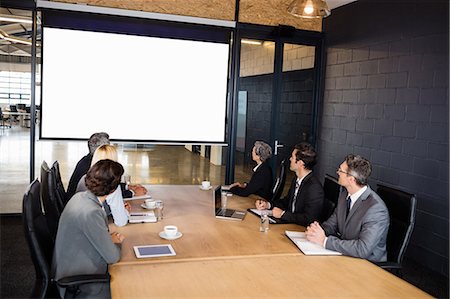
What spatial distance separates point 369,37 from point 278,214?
10.3 ft

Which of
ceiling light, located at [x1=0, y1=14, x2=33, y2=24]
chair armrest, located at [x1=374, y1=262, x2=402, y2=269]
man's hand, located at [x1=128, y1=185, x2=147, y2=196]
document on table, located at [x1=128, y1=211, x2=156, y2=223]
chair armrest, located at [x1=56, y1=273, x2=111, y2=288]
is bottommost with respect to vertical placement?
chair armrest, located at [x1=374, y1=262, x2=402, y2=269]

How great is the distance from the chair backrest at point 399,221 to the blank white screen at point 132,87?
3.22m

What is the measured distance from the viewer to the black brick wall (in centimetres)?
390

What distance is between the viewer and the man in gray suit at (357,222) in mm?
2240

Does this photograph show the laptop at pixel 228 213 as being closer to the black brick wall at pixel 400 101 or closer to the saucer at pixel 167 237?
the saucer at pixel 167 237

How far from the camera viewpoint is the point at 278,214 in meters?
2.84

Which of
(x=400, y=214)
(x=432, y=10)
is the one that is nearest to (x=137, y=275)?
(x=400, y=214)

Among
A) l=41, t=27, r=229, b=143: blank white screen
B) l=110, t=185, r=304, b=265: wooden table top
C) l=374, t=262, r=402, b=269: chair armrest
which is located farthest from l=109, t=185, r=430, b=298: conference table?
l=41, t=27, r=229, b=143: blank white screen

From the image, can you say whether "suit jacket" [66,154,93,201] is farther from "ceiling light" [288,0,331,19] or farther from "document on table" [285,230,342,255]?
"ceiling light" [288,0,331,19]

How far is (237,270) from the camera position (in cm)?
193

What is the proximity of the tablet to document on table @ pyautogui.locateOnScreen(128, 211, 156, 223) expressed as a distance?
0.50 metres

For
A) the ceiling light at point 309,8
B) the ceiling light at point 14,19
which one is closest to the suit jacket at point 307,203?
the ceiling light at point 309,8

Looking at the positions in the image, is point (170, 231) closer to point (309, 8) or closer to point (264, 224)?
point (264, 224)

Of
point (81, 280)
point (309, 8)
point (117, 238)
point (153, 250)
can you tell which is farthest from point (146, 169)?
point (81, 280)
